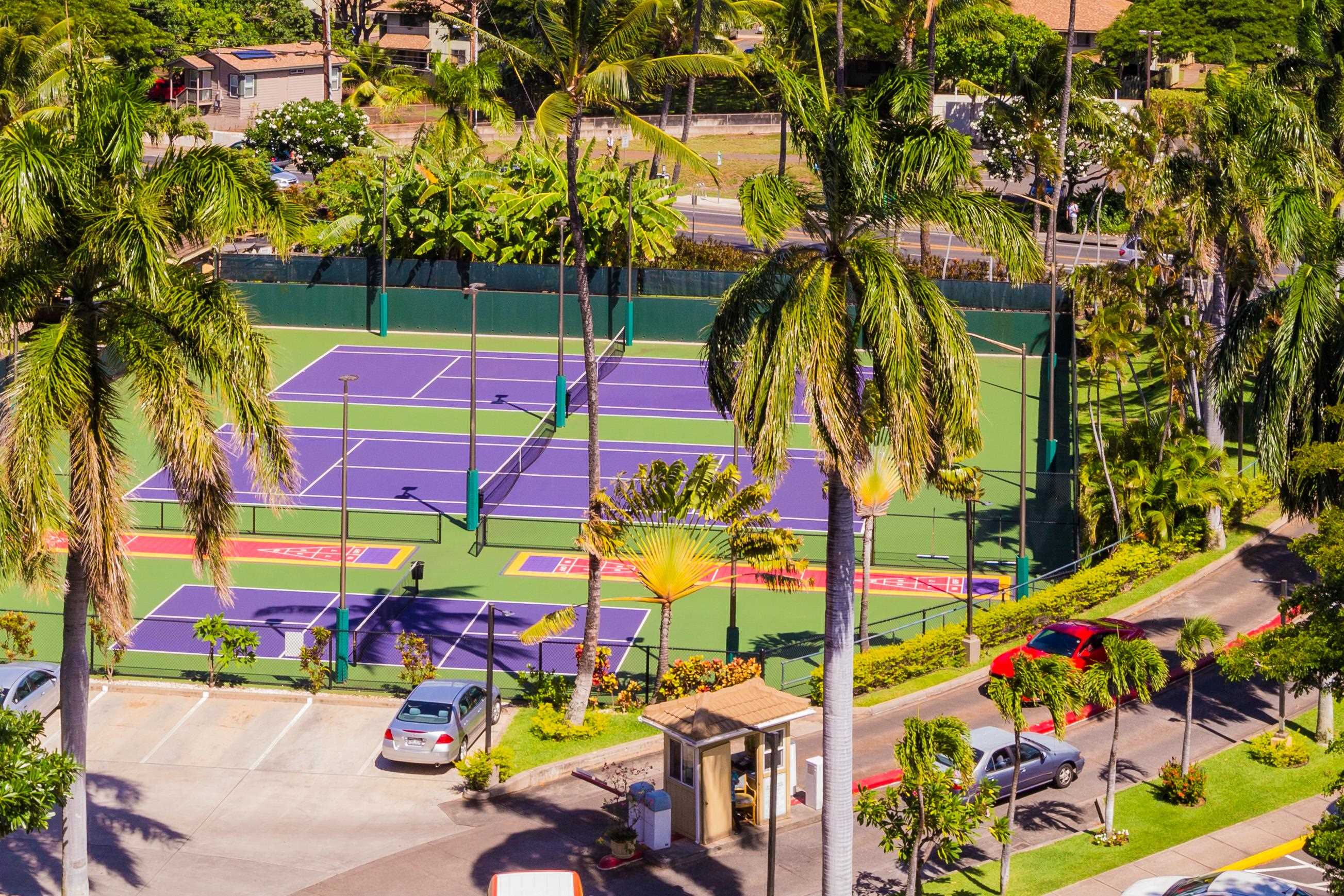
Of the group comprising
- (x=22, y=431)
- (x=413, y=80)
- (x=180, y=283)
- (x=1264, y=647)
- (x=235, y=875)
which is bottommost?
(x=235, y=875)

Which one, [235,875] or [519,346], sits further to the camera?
[519,346]

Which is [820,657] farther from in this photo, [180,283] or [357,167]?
[357,167]

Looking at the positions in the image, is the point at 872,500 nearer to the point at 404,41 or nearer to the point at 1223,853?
the point at 1223,853

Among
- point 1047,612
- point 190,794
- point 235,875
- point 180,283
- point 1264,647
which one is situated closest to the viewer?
point 180,283

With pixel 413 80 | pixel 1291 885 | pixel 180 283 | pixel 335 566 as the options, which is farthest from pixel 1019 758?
pixel 413 80

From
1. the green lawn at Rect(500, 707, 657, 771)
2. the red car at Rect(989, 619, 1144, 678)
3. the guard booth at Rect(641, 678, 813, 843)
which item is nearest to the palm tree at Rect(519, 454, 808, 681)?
the green lawn at Rect(500, 707, 657, 771)

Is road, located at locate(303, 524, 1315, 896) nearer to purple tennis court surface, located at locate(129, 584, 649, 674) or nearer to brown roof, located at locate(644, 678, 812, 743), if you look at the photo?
brown roof, located at locate(644, 678, 812, 743)
